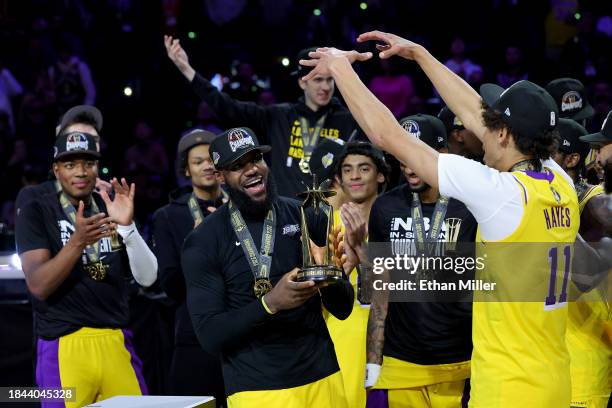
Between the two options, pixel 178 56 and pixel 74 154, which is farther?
pixel 178 56

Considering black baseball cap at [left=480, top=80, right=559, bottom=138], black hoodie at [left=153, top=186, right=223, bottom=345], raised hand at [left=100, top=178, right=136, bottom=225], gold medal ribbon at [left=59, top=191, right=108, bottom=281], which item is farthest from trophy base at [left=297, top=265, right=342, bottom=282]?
black hoodie at [left=153, top=186, right=223, bottom=345]

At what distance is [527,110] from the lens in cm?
384

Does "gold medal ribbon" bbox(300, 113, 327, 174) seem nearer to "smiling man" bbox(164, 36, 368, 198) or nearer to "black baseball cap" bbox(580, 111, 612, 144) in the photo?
"smiling man" bbox(164, 36, 368, 198)

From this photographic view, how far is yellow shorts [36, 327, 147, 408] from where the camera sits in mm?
5520

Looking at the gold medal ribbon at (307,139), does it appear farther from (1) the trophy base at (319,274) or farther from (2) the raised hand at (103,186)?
(1) the trophy base at (319,274)

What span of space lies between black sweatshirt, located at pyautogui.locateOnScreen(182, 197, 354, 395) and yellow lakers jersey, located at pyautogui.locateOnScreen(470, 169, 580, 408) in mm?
785

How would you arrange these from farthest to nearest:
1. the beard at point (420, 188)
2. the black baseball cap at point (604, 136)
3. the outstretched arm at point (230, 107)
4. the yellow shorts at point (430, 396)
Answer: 1. the outstretched arm at point (230, 107)
2. the beard at point (420, 188)
3. the yellow shorts at point (430, 396)
4. the black baseball cap at point (604, 136)

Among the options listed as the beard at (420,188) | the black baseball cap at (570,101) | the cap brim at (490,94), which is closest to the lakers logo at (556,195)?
the cap brim at (490,94)

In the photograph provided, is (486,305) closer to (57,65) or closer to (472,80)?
(472,80)

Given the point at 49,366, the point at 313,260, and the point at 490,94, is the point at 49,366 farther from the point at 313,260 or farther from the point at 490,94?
the point at 490,94

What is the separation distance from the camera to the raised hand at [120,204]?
18.4 ft

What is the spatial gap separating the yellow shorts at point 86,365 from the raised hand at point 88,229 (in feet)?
2.05

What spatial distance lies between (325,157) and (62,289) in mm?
1909

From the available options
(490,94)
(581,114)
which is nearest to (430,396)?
(490,94)
